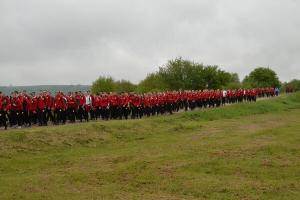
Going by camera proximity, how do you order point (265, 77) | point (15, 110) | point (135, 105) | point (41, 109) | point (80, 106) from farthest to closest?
point (265, 77) < point (135, 105) < point (80, 106) < point (41, 109) < point (15, 110)

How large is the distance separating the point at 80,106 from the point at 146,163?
40.5 feet

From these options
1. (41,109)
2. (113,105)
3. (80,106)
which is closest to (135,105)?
(113,105)

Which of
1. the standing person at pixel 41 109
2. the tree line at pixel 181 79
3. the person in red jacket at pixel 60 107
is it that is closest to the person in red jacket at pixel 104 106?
the person in red jacket at pixel 60 107

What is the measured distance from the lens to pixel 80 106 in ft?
94.6

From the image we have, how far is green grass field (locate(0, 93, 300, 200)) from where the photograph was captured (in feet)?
43.8

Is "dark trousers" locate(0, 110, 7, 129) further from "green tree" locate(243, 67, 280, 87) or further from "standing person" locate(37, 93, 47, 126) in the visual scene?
"green tree" locate(243, 67, 280, 87)

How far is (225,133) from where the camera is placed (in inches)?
1067

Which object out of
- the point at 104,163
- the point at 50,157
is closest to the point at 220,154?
the point at 104,163

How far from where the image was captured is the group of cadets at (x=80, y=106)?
24.5 m

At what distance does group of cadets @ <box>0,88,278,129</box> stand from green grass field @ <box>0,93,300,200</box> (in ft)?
10.1

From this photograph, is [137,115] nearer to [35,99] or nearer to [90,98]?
[90,98]

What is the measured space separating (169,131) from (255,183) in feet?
45.1

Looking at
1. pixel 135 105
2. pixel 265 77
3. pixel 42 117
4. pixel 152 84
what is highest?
pixel 265 77

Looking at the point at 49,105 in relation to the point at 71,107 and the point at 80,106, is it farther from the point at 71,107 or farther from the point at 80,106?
the point at 80,106
